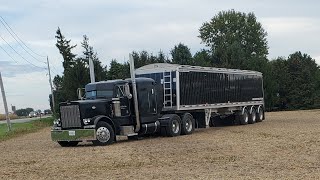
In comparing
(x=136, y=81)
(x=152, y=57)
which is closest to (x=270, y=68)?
(x=152, y=57)

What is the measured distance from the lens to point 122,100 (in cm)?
2152

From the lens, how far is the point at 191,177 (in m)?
10.6

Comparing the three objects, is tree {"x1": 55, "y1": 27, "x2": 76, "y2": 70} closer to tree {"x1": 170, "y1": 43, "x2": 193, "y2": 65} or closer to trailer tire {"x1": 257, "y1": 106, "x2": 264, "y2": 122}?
tree {"x1": 170, "y1": 43, "x2": 193, "y2": 65}

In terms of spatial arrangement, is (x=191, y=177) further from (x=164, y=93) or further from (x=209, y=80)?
(x=209, y=80)

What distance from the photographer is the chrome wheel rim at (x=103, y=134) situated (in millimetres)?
19795

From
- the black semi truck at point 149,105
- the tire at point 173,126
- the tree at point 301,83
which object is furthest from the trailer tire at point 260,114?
the tree at point 301,83

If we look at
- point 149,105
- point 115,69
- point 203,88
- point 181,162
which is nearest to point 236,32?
point 115,69

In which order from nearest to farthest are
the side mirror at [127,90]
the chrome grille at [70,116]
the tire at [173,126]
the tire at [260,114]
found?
the chrome grille at [70,116], the side mirror at [127,90], the tire at [173,126], the tire at [260,114]

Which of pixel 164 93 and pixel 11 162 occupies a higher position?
pixel 164 93

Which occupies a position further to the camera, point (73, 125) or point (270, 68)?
point (270, 68)

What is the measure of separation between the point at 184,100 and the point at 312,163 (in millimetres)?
12854

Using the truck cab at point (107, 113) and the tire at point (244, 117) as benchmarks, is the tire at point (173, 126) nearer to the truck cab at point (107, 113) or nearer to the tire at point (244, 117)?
the truck cab at point (107, 113)

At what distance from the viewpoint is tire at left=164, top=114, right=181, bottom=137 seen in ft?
75.9

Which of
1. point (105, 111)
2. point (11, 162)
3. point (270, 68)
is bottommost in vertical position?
point (11, 162)
